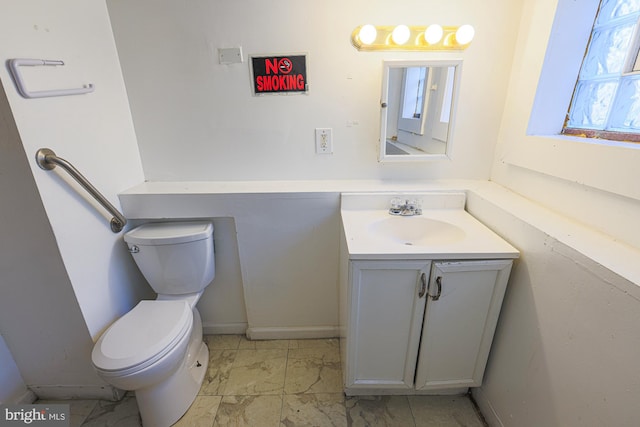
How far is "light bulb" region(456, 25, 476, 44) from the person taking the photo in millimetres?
1253

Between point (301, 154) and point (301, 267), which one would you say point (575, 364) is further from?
point (301, 154)

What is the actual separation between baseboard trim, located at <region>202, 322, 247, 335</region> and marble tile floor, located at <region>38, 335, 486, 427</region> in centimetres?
20

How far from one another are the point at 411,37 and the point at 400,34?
0.07 metres

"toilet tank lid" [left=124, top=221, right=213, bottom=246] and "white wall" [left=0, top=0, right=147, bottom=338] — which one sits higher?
"white wall" [left=0, top=0, right=147, bottom=338]

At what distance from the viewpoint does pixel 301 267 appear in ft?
5.11

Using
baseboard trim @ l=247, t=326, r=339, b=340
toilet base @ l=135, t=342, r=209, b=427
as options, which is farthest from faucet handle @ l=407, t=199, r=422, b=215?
toilet base @ l=135, t=342, r=209, b=427

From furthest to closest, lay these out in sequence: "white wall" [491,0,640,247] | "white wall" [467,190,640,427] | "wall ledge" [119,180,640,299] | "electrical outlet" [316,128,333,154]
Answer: "electrical outlet" [316,128,333,154]
"wall ledge" [119,180,640,299]
"white wall" [491,0,640,247]
"white wall" [467,190,640,427]

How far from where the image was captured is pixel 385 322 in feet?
3.77

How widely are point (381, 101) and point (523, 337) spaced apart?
1.12 m

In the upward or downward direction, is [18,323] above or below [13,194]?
below

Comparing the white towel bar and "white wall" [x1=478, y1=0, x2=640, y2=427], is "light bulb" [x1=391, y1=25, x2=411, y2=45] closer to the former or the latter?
"white wall" [x1=478, y1=0, x2=640, y2=427]

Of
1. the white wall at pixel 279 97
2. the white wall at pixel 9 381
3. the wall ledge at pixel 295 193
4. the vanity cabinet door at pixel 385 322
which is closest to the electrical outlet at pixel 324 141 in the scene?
the white wall at pixel 279 97

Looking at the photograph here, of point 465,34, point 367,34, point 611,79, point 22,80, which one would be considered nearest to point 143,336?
point 22,80

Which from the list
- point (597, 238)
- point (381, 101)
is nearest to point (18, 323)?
point (381, 101)
